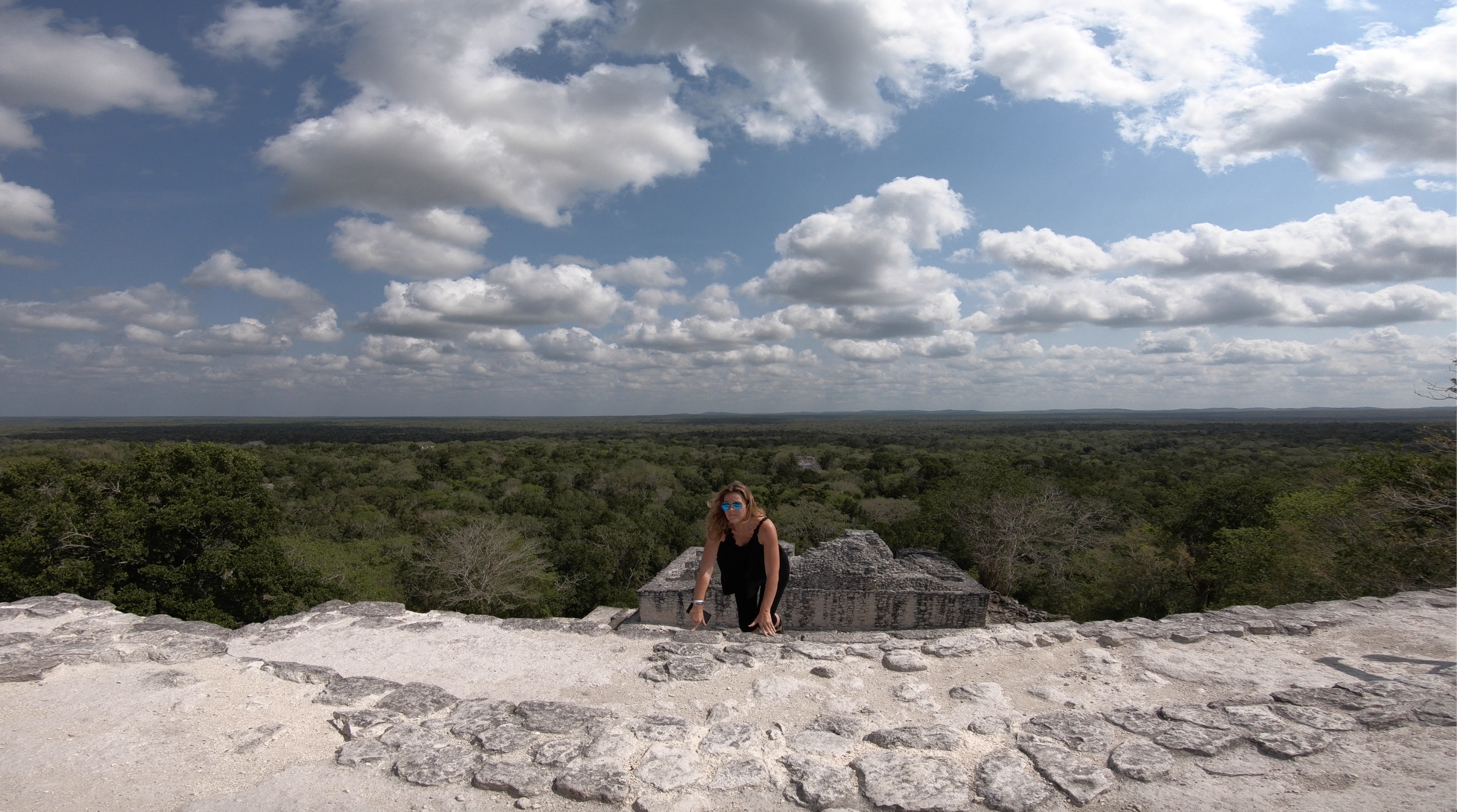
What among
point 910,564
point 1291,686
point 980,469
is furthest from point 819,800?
point 980,469

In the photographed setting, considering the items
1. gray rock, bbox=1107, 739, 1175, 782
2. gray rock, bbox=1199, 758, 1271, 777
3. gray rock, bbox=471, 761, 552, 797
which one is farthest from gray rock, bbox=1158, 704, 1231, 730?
gray rock, bbox=471, 761, 552, 797

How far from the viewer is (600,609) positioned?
738 cm

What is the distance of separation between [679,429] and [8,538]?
316 ft

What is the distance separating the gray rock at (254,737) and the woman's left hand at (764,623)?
2884 mm

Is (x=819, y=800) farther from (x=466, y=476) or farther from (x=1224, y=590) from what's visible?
(x=466, y=476)

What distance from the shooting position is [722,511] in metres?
4.29

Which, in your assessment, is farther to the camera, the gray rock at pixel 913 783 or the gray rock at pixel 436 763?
the gray rock at pixel 436 763

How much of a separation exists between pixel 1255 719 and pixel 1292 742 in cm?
26

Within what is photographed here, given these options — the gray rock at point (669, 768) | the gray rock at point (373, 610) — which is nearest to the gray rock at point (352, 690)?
the gray rock at point (373, 610)

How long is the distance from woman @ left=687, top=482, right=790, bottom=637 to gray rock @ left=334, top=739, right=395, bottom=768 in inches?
74.5

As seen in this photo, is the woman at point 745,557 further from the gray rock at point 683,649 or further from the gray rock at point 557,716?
the gray rock at point 557,716

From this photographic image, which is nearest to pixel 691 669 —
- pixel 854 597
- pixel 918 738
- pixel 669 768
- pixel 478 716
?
pixel 669 768

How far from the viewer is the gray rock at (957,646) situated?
4.75 meters

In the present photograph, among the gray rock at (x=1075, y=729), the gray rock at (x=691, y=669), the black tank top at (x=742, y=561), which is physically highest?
the black tank top at (x=742, y=561)
